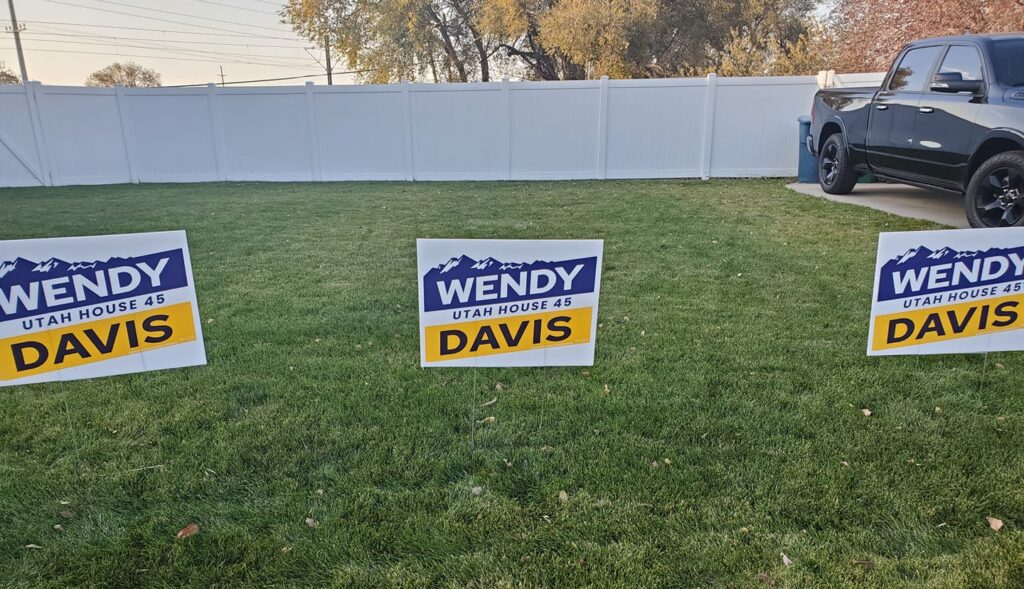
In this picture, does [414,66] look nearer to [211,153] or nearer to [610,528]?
[211,153]

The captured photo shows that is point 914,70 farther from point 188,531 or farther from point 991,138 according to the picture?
point 188,531

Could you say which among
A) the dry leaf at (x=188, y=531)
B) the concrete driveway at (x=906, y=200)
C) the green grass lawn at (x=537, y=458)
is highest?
the dry leaf at (x=188, y=531)

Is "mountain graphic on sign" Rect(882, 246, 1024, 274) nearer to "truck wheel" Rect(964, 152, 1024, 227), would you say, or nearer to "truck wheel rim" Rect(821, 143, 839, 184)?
"truck wheel" Rect(964, 152, 1024, 227)

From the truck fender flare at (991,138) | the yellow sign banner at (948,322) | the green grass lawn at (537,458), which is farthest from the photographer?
the truck fender flare at (991,138)

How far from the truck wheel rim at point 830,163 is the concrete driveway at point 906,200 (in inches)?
11.1

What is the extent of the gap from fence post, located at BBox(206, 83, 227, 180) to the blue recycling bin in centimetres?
1203

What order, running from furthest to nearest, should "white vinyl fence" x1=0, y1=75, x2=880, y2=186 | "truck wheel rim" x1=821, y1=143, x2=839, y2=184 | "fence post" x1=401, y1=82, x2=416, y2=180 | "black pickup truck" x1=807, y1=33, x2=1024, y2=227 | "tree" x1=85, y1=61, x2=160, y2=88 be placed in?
"tree" x1=85, y1=61, x2=160, y2=88 → "fence post" x1=401, y1=82, x2=416, y2=180 → "white vinyl fence" x1=0, y1=75, x2=880, y2=186 → "truck wheel rim" x1=821, y1=143, x2=839, y2=184 → "black pickup truck" x1=807, y1=33, x2=1024, y2=227

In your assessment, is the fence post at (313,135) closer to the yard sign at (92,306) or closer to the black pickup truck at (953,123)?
the black pickup truck at (953,123)

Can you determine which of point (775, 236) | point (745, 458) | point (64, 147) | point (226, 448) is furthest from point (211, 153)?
point (745, 458)

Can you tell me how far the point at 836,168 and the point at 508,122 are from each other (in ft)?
21.6

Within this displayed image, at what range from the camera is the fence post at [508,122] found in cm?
1352

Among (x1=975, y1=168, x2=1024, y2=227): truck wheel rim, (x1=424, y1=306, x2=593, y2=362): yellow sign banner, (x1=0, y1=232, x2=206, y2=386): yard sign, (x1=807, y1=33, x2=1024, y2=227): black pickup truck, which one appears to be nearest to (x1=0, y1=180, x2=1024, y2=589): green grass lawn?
(x1=424, y1=306, x2=593, y2=362): yellow sign banner

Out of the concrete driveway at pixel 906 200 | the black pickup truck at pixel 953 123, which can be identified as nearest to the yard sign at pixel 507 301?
the black pickup truck at pixel 953 123

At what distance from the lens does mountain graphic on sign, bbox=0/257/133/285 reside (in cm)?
256
